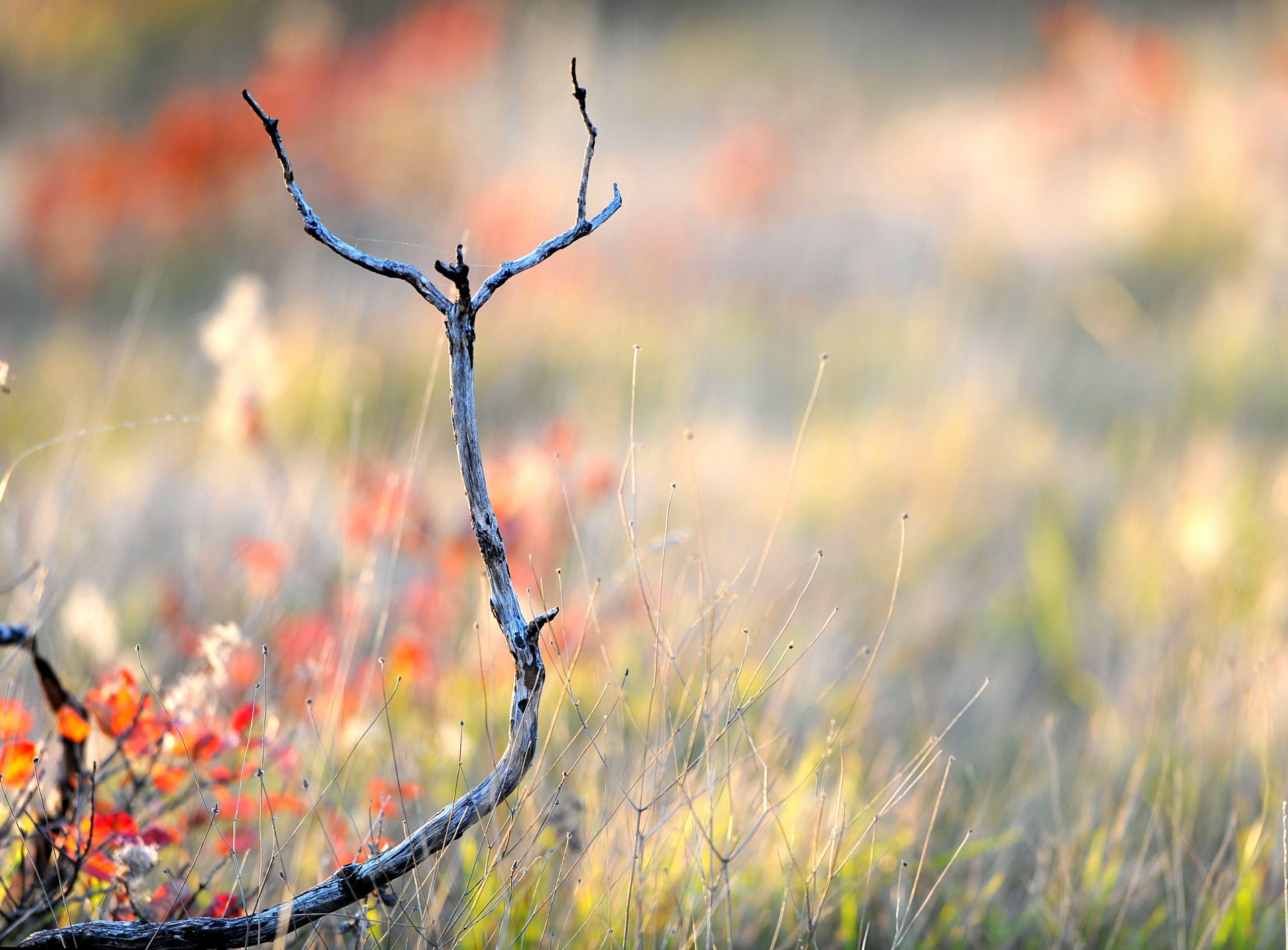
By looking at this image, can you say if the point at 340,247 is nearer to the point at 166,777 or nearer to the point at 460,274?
the point at 460,274

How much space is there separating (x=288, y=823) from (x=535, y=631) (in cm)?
105

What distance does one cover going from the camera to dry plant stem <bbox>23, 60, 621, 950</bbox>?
2.68ft

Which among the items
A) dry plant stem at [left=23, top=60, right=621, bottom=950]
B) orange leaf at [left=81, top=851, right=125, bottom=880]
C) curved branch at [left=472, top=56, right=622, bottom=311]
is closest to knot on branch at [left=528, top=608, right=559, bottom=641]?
dry plant stem at [left=23, top=60, right=621, bottom=950]

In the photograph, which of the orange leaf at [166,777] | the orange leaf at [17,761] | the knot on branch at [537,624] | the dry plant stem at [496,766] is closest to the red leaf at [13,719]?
the orange leaf at [17,761]

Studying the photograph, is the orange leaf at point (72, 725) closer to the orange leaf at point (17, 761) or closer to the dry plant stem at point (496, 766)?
the orange leaf at point (17, 761)

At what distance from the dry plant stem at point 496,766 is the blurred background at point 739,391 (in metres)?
0.07

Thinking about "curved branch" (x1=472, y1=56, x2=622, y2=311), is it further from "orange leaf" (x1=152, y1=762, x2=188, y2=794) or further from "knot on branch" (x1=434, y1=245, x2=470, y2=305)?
"orange leaf" (x1=152, y1=762, x2=188, y2=794)

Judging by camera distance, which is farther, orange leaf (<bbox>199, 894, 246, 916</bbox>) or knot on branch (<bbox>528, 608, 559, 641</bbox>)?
orange leaf (<bbox>199, 894, 246, 916</bbox>)

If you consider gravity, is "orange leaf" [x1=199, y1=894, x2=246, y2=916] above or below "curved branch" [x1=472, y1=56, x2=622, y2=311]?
below

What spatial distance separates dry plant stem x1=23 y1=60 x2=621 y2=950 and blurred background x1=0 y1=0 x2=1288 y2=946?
0.24 feet

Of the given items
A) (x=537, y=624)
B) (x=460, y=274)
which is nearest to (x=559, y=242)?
(x=460, y=274)

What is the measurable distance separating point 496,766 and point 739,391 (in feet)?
11.1

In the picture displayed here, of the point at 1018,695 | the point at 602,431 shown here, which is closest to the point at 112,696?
the point at 1018,695

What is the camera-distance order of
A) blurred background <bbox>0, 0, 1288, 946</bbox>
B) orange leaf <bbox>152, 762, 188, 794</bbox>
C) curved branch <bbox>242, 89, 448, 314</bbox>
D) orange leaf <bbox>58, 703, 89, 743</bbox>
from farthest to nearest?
1. blurred background <bbox>0, 0, 1288, 946</bbox>
2. orange leaf <bbox>152, 762, 188, 794</bbox>
3. orange leaf <bbox>58, 703, 89, 743</bbox>
4. curved branch <bbox>242, 89, 448, 314</bbox>
